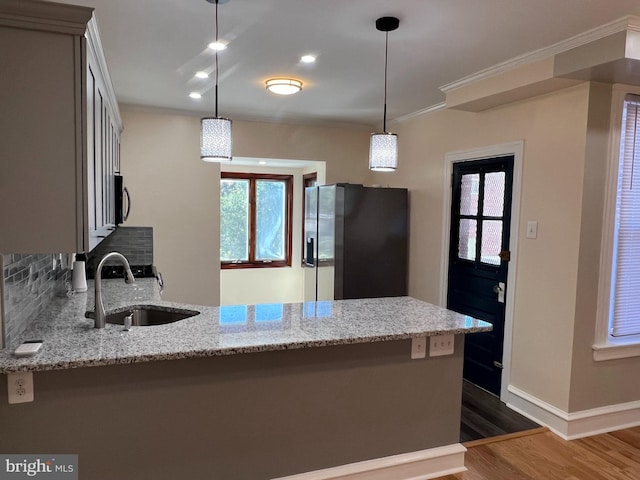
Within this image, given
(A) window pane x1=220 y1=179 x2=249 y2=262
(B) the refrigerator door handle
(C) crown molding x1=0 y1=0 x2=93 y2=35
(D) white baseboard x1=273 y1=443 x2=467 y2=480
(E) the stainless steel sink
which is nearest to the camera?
(C) crown molding x1=0 y1=0 x2=93 y2=35

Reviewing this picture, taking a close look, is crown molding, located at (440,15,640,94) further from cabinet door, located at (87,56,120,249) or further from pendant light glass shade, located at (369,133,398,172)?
cabinet door, located at (87,56,120,249)

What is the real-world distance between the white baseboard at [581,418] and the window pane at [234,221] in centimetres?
420

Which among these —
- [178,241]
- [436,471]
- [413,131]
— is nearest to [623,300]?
[436,471]

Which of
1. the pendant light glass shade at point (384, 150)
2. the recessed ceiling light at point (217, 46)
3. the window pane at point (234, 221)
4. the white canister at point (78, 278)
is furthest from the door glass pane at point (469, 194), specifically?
the window pane at point (234, 221)

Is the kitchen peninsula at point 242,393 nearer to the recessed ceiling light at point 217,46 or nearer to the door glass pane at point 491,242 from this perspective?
the door glass pane at point 491,242

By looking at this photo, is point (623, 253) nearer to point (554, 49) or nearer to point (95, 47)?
point (554, 49)

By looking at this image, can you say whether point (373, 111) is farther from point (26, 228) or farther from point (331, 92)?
point (26, 228)

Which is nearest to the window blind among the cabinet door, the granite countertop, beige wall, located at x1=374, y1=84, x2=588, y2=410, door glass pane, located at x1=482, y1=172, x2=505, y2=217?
beige wall, located at x1=374, y1=84, x2=588, y2=410

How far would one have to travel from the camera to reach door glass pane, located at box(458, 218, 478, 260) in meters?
3.89

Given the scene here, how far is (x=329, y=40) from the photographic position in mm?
2658

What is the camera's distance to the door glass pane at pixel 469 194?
3.85 meters

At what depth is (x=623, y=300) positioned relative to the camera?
3.05 meters

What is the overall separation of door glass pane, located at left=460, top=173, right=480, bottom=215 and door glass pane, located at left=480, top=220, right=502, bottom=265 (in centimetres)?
21

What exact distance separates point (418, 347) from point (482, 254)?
1.72 metres
